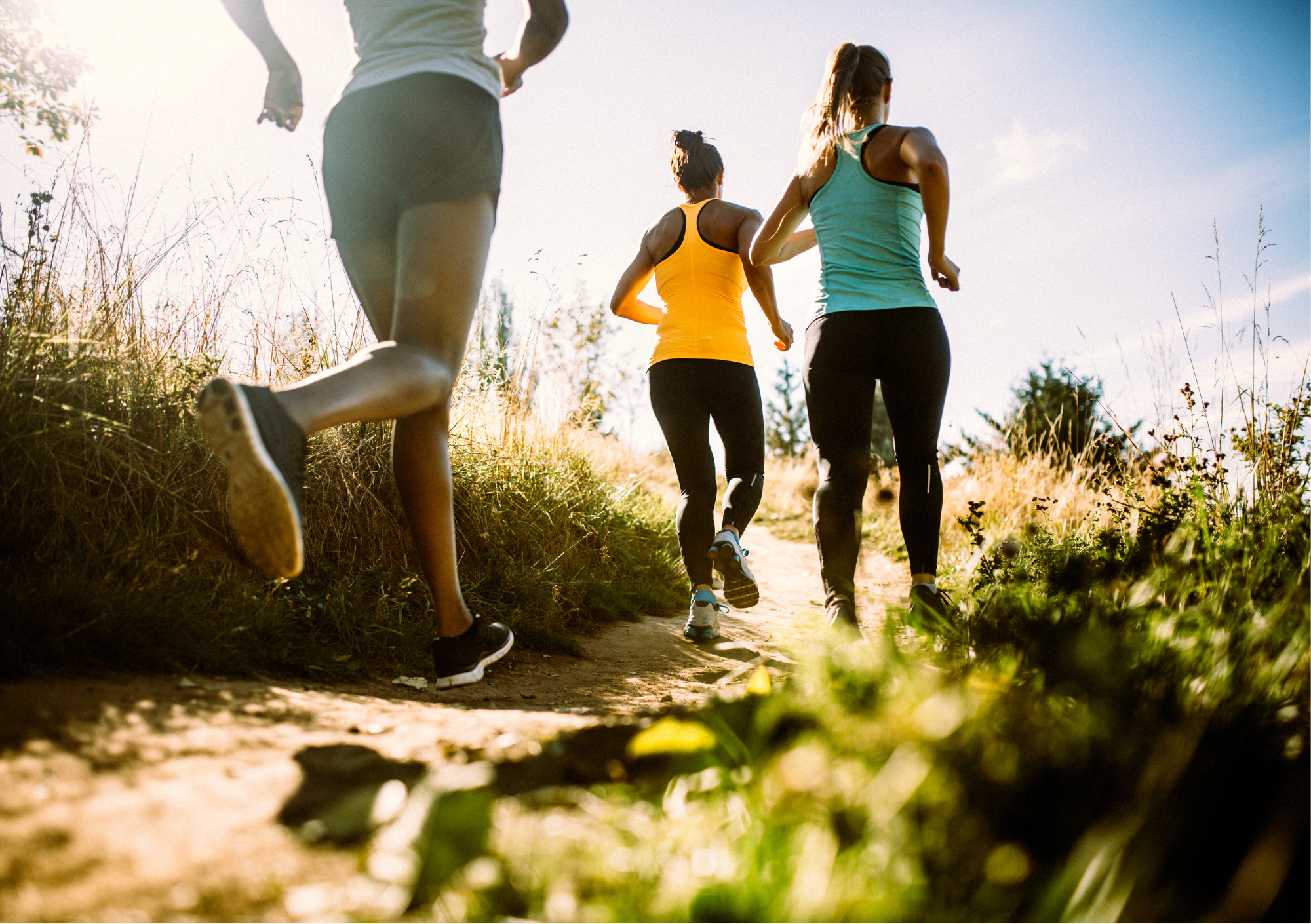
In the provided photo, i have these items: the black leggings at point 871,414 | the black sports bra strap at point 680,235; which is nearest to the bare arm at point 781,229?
the black sports bra strap at point 680,235

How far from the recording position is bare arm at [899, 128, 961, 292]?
236 centimetres

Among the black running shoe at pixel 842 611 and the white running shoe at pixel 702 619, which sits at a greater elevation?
the black running shoe at pixel 842 611

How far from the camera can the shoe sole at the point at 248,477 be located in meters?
1.29

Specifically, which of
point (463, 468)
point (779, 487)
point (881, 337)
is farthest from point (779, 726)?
point (779, 487)

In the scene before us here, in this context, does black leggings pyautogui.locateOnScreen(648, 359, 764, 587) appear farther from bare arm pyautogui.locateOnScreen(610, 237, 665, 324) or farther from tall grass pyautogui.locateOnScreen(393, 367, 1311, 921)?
tall grass pyautogui.locateOnScreen(393, 367, 1311, 921)

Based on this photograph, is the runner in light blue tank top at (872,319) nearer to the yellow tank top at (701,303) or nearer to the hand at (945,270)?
the hand at (945,270)

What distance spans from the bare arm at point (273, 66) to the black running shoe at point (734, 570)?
7.22 feet

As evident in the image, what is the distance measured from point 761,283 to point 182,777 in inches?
117

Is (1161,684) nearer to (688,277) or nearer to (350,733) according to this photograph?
(350,733)

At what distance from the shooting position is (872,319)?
8.15 feet

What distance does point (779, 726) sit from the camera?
1.06 meters

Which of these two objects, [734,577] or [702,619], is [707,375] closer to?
[734,577]

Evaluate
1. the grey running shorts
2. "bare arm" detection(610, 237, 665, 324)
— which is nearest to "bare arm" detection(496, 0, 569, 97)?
the grey running shorts

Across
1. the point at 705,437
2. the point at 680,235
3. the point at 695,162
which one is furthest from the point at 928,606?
the point at 695,162
